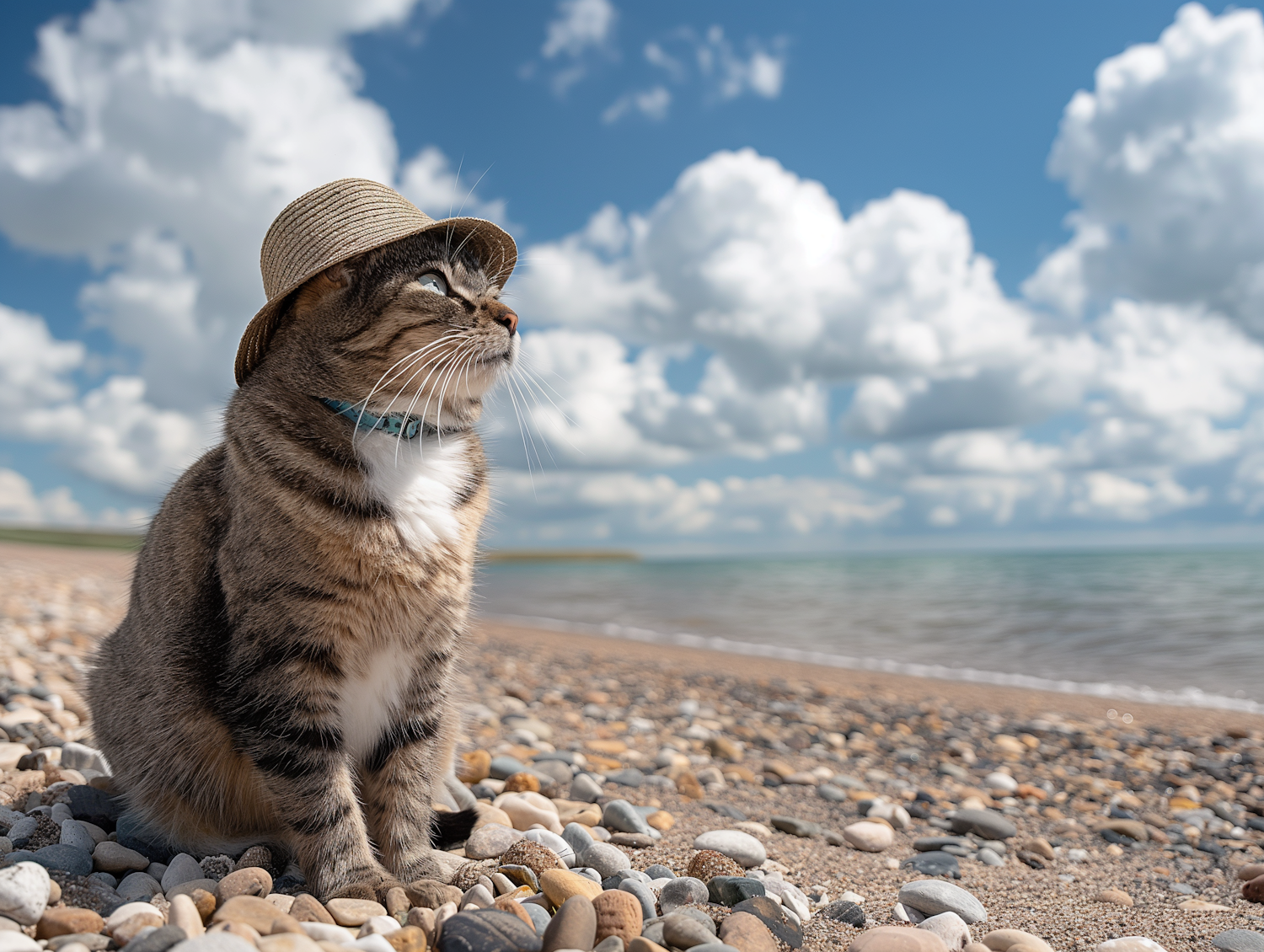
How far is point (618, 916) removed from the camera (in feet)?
7.68

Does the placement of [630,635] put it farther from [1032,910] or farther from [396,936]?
[396,936]

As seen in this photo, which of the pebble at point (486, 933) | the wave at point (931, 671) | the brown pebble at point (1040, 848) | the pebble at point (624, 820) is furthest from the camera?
the wave at point (931, 671)

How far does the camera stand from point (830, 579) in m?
26.2

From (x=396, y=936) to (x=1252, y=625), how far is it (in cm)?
1428

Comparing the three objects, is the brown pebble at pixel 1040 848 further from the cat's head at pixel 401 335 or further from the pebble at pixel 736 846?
the cat's head at pixel 401 335

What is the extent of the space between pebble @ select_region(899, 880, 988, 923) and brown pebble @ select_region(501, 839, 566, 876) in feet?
4.69

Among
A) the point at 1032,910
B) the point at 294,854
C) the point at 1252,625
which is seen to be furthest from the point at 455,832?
the point at 1252,625

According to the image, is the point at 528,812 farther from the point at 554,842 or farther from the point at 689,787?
the point at 689,787

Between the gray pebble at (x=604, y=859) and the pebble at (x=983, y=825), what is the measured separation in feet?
8.01

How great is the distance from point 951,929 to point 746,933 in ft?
3.06

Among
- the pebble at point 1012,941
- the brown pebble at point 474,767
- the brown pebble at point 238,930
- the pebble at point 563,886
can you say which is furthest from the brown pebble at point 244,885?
the pebble at point 1012,941

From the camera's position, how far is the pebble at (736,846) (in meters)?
3.34

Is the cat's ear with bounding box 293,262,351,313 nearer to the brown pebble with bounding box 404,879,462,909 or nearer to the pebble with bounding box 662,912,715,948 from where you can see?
the brown pebble with bounding box 404,879,462,909

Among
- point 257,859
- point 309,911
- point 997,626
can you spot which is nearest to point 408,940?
point 309,911
